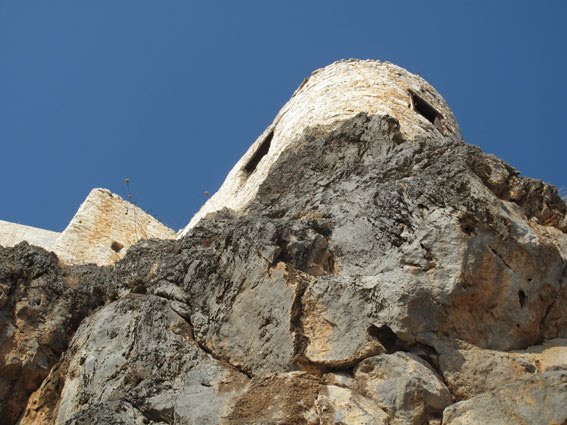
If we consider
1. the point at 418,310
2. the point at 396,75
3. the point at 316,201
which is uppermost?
the point at 396,75

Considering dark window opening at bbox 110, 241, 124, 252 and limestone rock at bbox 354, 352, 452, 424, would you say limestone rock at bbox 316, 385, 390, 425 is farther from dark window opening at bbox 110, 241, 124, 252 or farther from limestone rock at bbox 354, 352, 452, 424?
dark window opening at bbox 110, 241, 124, 252

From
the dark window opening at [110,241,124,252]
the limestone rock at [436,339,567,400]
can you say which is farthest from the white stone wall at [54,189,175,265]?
the limestone rock at [436,339,567,400]

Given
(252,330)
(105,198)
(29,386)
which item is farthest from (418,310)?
(105,198)

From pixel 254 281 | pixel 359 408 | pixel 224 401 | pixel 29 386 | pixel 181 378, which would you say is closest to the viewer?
pixel 359 408

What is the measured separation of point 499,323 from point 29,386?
14.0ft

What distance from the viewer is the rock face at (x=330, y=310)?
21.7ft

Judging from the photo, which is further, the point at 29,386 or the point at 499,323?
the point at 29,386

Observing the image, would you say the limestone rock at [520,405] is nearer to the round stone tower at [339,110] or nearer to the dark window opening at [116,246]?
the round stone tower at [339,110]

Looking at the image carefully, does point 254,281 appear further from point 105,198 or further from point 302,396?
point 105,198

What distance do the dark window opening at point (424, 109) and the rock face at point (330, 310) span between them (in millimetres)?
4081

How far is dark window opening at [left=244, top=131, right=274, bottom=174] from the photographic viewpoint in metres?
14.3

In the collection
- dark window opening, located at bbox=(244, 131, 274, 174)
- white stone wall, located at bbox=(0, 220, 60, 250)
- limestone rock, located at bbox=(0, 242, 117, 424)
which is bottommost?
limestone rock, located at bbox=(0, 242, 117, 424)

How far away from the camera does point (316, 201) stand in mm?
8844

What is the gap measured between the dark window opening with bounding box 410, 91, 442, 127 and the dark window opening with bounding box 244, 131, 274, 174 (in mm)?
2251
